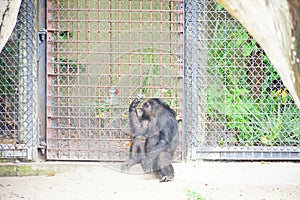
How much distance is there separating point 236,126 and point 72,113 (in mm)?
2149

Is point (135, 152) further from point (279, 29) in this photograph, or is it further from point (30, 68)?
point (279, 29)

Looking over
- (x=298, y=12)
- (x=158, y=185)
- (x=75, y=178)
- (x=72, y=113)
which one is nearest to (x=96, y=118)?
(x=72, y=113)

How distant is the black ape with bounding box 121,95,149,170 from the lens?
7.11m

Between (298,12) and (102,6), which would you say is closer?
(298,12)

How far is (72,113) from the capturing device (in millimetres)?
7465

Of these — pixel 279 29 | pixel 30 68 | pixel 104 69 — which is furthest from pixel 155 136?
pixel 279 29

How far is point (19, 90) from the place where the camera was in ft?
24.0

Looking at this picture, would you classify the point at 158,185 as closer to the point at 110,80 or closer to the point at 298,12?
the point at 110,80

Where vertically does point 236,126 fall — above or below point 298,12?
below

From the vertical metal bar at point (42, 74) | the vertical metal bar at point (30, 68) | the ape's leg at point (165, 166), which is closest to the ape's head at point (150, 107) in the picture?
the ape's leg at point (165, 166)

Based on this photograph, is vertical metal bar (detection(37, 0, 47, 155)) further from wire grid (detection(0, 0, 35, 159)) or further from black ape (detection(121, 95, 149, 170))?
black ape (detection(121, 95, 149, 170))

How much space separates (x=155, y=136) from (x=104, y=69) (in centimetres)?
115

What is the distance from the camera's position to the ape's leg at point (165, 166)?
6828 mm

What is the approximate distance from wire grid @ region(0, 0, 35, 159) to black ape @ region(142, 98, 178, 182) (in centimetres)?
151
